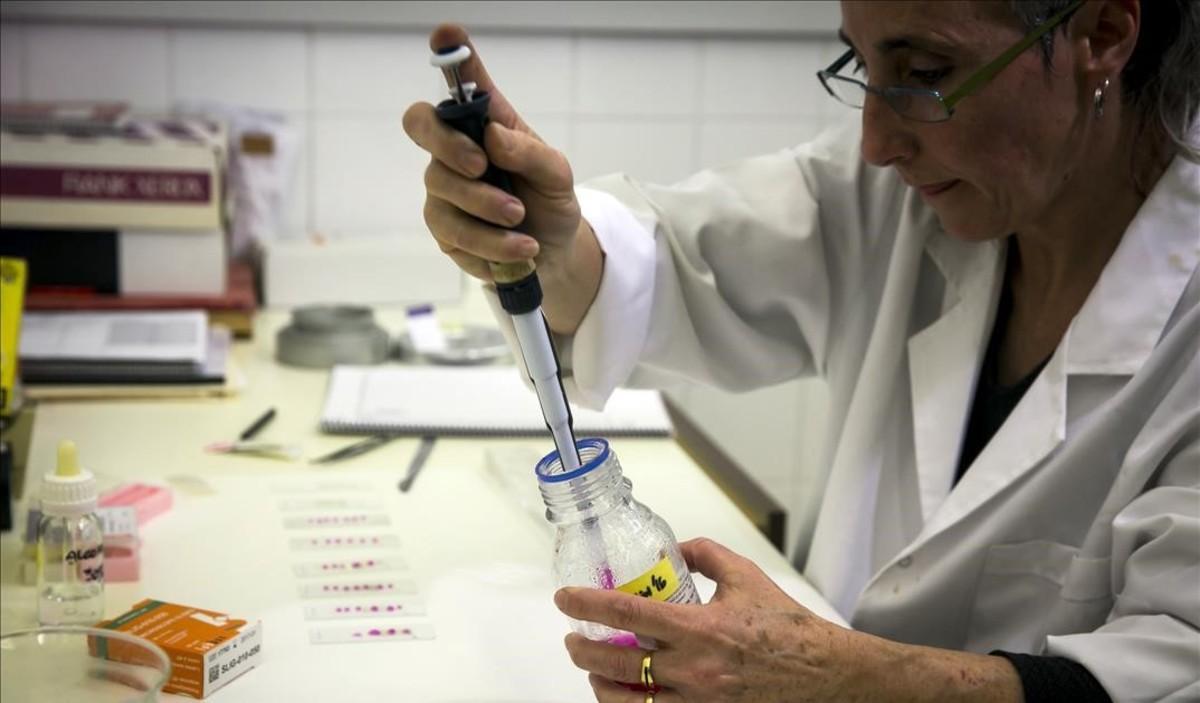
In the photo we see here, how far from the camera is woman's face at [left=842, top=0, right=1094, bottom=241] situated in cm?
114

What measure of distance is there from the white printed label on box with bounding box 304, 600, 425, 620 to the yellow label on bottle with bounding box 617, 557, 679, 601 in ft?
1.19

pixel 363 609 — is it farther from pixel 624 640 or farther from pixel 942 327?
pixel 942 327

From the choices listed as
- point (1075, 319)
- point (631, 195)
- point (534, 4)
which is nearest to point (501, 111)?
point (631, 195)

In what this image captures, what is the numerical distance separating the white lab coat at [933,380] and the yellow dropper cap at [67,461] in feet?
1.65

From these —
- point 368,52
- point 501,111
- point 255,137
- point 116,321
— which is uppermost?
point 501,111

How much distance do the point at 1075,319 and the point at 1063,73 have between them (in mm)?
239

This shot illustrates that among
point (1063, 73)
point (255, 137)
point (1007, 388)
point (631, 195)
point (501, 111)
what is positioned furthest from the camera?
point (255, 137)

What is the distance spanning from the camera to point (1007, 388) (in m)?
1.37

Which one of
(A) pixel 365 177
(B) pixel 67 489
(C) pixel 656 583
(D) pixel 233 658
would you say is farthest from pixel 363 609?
(A) pixel 365 177

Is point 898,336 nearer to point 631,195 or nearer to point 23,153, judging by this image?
point 631,195

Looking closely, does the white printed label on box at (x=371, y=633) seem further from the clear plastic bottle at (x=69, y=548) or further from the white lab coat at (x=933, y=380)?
the white lab coat at (x=933, y=380)

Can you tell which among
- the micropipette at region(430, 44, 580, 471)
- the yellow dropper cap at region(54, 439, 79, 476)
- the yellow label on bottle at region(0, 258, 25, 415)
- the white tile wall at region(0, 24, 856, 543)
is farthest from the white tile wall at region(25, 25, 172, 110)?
the micropipette at region(430, 44, 580, 471)

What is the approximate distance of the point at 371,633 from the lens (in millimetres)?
1149

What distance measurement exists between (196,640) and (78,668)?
0.59 feet
